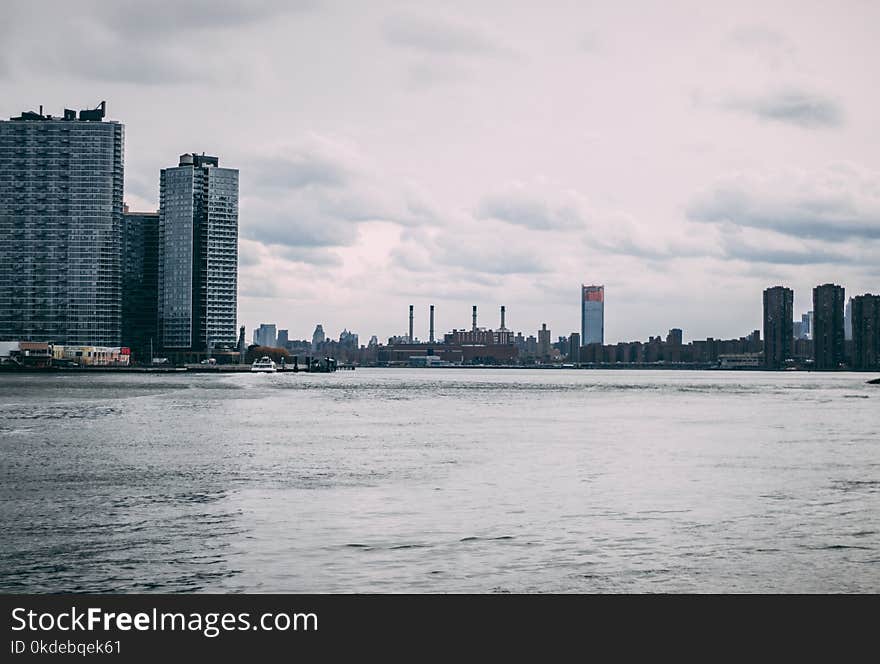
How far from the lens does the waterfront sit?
80.9 feet

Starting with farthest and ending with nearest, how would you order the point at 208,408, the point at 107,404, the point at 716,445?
1. the point at 107,404
2. the point at 208,408
3. the point at 716,445

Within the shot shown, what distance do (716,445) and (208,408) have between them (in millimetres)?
61688

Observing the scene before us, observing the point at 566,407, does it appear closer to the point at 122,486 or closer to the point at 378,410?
the point at 378,410

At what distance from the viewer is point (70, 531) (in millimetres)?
30188

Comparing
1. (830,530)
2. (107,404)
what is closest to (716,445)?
(830,530)

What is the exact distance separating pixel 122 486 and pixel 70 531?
37.3ft

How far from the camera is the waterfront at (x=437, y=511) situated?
80.9ft

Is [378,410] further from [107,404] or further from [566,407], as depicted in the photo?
[107,404]

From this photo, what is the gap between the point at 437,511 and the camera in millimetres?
35312

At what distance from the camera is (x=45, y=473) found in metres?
45.8
